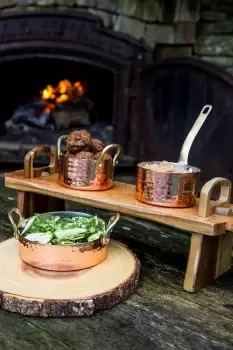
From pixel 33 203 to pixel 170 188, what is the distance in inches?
16.9

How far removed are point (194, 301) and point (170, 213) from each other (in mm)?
191

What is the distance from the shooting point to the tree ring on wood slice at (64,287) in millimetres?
936

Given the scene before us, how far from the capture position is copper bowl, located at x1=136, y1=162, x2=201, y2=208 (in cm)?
111

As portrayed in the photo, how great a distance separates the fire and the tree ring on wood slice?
150cm

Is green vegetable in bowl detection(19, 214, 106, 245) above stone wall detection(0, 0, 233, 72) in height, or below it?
below

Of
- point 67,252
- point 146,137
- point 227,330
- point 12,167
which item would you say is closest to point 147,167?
point 67,252

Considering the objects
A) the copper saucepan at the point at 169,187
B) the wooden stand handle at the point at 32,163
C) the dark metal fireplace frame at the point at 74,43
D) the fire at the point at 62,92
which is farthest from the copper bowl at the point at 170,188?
the fire at the point at 62,92

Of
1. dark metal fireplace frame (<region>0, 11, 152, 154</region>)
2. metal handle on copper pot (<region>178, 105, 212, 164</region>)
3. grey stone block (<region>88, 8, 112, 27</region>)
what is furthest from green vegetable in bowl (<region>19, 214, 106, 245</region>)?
grey stone block (<region>88, 8, 112, 27</region>)

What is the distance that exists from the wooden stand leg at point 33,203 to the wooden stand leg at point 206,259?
0.49 m

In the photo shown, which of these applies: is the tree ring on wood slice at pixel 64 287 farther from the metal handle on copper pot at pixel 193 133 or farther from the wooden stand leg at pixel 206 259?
the metal handle on copper pot at pixel 193 133

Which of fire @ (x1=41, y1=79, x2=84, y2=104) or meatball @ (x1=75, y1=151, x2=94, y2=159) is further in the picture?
fire @ (x1=41, y1=79, x2=84, y2=104)

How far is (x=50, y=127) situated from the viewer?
252cm

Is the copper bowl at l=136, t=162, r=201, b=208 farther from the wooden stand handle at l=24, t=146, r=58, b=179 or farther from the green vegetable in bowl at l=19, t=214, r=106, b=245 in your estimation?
the wooden stand handle at l=24, t=146, r=58, b=179

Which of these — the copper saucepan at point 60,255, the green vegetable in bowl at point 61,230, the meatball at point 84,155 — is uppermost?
the meatball at point 84,155
